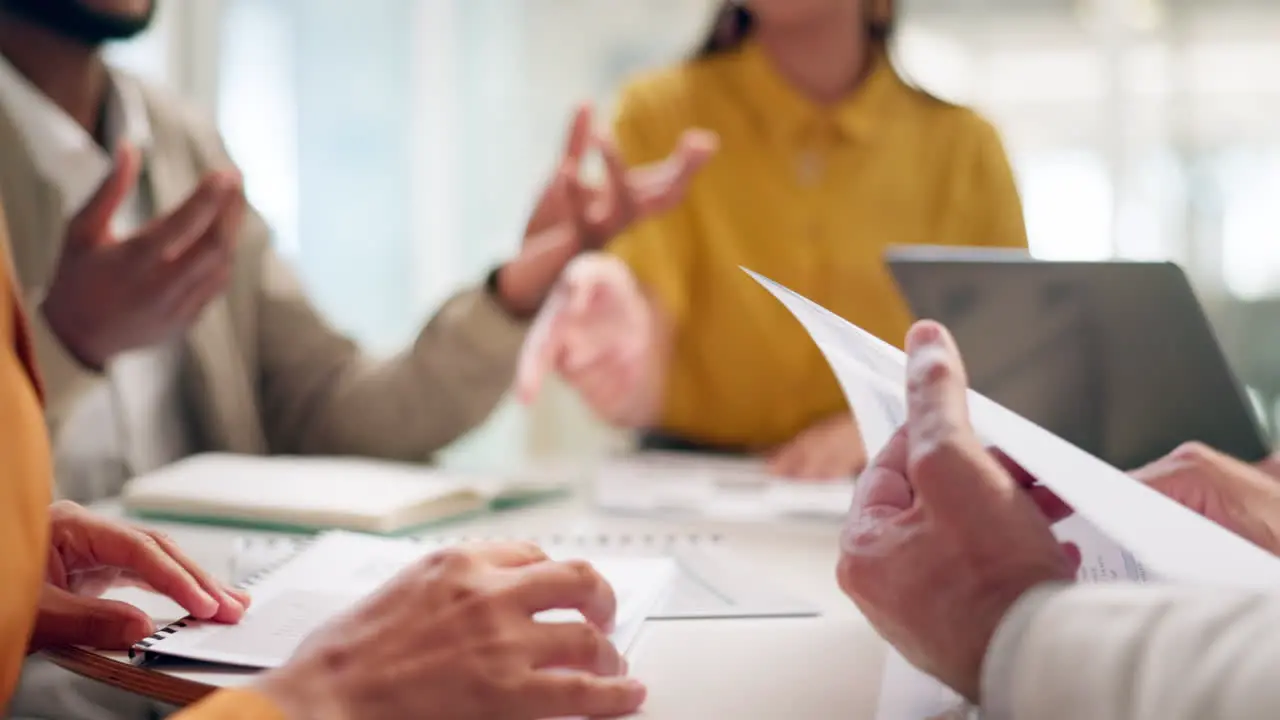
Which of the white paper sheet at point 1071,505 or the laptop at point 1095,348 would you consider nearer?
the white paper sheet at point 1071,505

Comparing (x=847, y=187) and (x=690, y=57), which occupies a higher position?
(x=690, y=57)

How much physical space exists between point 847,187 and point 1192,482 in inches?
34.1

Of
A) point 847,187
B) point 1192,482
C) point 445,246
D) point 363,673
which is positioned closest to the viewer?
point 363,673

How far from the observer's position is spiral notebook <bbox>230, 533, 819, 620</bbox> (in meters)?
0.67

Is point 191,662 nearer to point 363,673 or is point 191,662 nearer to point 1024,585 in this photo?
point 363,673

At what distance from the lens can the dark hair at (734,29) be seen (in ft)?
4.96

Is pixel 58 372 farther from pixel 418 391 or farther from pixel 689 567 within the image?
pixel 689 567

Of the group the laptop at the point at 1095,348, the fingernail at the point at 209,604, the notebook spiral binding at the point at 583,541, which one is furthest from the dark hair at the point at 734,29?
the fingernail at the point at 209,604

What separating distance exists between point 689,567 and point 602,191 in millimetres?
577

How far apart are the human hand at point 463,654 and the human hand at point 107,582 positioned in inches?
6.0

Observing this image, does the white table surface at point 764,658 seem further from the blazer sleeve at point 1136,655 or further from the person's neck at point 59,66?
the person's neck at point 59,66

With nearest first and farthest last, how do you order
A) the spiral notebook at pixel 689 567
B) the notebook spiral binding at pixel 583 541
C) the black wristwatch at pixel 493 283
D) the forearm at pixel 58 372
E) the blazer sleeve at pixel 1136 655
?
the blazer sleeve at pixel 1136 655
the spiral notebook at pixel 689 567
the notebook spiral binding at pixel 583 541
the forearm at pixel 58 372
the black wristwatch at pixel 493 283

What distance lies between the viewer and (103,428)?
1133 millimetres

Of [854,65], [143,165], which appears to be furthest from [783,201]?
[143,165]
